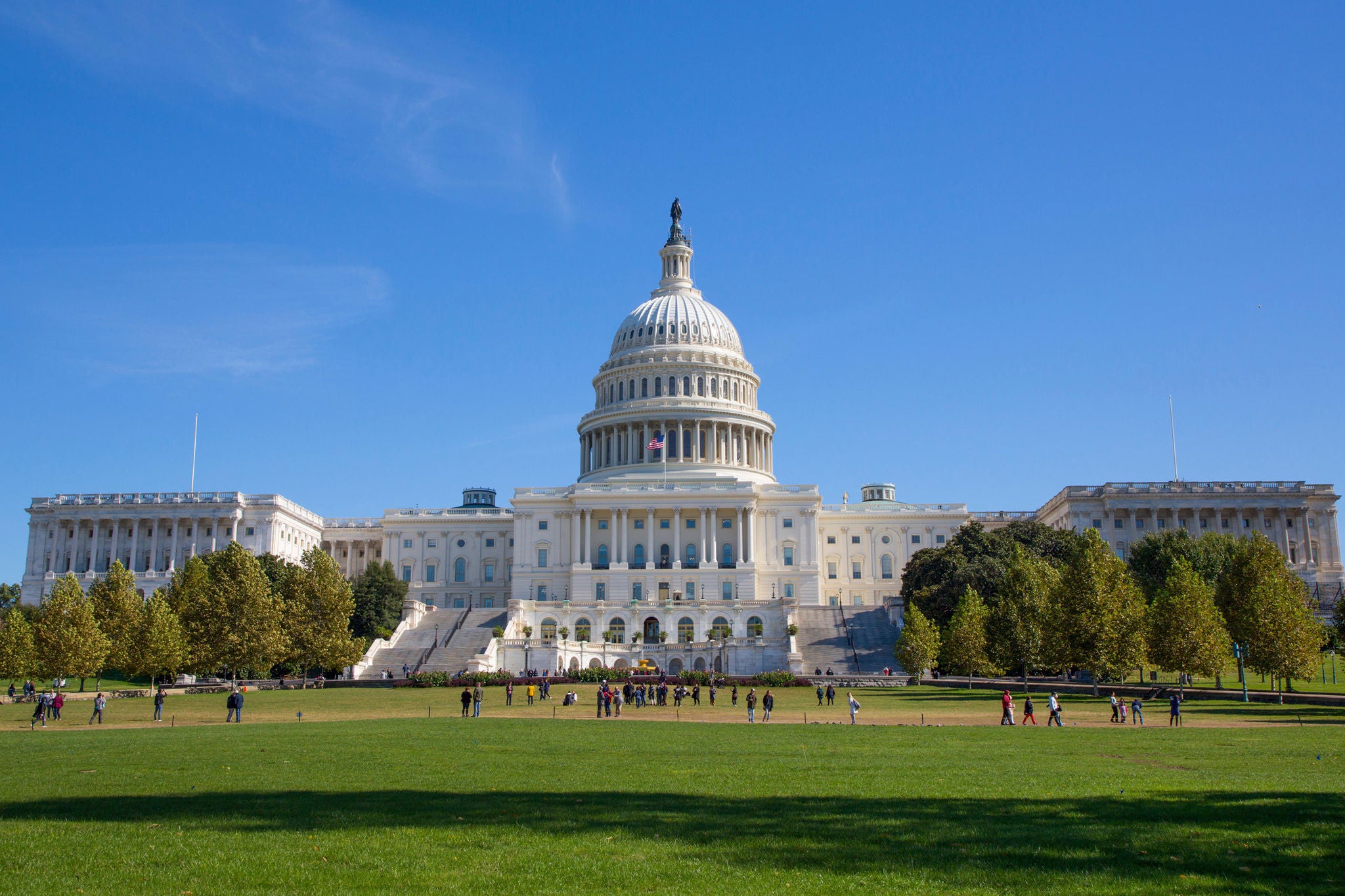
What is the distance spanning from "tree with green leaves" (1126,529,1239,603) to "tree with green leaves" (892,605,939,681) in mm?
23870

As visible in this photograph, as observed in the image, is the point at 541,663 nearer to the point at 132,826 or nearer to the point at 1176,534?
the point at 1176,534

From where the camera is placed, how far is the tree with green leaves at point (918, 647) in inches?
Answer: 2982

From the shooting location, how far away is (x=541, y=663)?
89.6m

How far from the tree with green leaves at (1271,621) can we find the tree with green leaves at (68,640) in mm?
61186

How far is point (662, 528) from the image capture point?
128 metres

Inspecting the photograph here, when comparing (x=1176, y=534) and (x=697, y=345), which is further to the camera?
(x=697, y=345)

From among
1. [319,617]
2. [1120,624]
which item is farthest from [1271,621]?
[319,617]

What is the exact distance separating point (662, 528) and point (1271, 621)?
77.5 m

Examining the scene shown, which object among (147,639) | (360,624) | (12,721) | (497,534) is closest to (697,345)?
(497,534)

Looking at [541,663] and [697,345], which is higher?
[697,345]

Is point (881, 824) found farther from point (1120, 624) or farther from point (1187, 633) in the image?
point (1187, 633)

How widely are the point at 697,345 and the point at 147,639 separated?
9055 cm

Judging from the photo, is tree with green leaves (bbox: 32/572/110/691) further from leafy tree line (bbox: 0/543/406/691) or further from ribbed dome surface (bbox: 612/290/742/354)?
ribbed dome surface (bbox: 612/290/742/354)

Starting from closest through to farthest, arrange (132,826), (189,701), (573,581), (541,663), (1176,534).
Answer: (132,826) < (189,701) < (541,663) < (1176,534) < (573,581)
